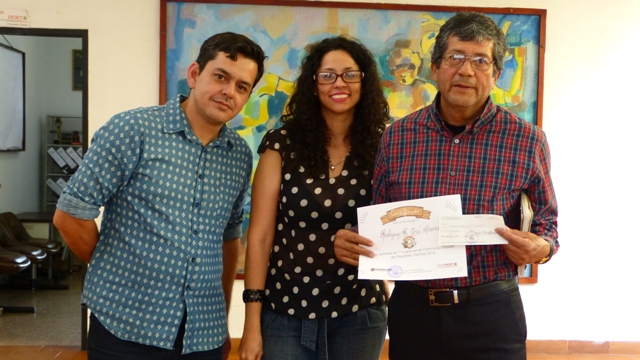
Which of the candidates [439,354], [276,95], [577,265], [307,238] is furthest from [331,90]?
[577,265]

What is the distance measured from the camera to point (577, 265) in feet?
14.7

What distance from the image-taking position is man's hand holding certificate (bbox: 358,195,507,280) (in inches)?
66.0

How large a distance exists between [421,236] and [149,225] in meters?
0.78

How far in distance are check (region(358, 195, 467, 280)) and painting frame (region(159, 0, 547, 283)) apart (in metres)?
2.55

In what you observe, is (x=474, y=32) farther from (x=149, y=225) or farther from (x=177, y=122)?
(x=149, y=225)

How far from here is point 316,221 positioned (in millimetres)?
1980

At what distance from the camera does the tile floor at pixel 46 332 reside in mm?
4363

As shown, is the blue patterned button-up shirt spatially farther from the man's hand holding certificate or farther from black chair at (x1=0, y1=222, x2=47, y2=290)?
black chair at (x1=0, y1=222, x2=47, y2=290)

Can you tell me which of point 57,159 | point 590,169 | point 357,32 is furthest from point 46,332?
point 590,169

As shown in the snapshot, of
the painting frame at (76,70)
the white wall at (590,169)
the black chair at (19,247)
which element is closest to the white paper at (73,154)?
the painting frame at (76,70)

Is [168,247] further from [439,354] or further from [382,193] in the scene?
[439,354]

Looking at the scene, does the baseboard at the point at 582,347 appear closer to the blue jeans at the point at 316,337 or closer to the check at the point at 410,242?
the blue jeans at the point at 316,337

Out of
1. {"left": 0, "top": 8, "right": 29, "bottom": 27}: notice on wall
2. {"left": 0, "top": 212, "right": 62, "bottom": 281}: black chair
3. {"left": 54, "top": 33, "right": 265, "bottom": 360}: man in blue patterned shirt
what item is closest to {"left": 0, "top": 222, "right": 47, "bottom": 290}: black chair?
{"left": 0, "top": 212, "right": 62, "bottom": 281}: black chair

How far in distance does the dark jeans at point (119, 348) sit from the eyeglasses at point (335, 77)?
88cm
